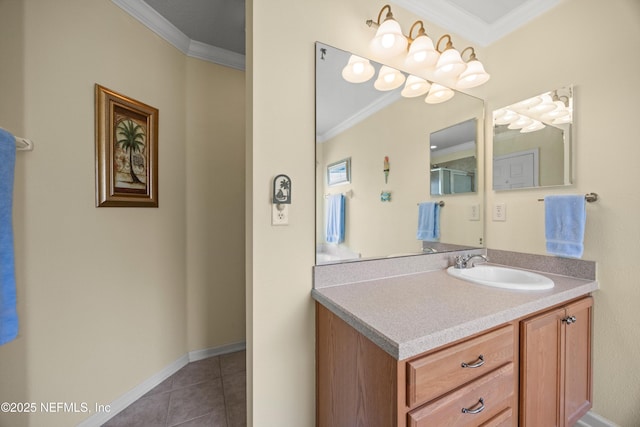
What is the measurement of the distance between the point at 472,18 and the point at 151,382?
330 cm

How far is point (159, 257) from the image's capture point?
5.72ft

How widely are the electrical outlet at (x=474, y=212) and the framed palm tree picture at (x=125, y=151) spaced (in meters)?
2.25

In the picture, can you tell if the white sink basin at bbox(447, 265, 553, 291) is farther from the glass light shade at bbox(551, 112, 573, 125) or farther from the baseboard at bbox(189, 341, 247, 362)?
the baseboard at bbox(189, 341, 247, 362)

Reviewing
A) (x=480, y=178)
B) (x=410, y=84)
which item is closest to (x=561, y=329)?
(x=480, y=178)

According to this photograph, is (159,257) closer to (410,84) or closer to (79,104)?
(79,104)

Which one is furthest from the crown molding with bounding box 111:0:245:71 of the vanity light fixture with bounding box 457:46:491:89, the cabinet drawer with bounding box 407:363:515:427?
the cabinet drawer with bounding box 407:363:515:427

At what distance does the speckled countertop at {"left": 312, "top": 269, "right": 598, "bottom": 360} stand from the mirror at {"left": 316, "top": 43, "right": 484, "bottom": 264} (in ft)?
0.71

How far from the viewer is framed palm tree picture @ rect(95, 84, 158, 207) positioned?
1.40 m

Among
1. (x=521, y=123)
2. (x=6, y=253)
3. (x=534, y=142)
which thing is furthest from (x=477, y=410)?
(x=6, y=253)

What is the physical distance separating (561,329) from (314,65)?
170 centimetres

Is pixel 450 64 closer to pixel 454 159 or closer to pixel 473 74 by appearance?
pixel 473 74

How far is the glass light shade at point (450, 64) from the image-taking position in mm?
1399

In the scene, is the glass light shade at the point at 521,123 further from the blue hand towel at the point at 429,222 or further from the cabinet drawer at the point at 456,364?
the cabinet drawer at the point at 456,364

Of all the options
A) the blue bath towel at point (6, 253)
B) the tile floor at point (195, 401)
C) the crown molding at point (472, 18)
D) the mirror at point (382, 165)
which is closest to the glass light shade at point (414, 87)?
the mirror at point (382, 165)
